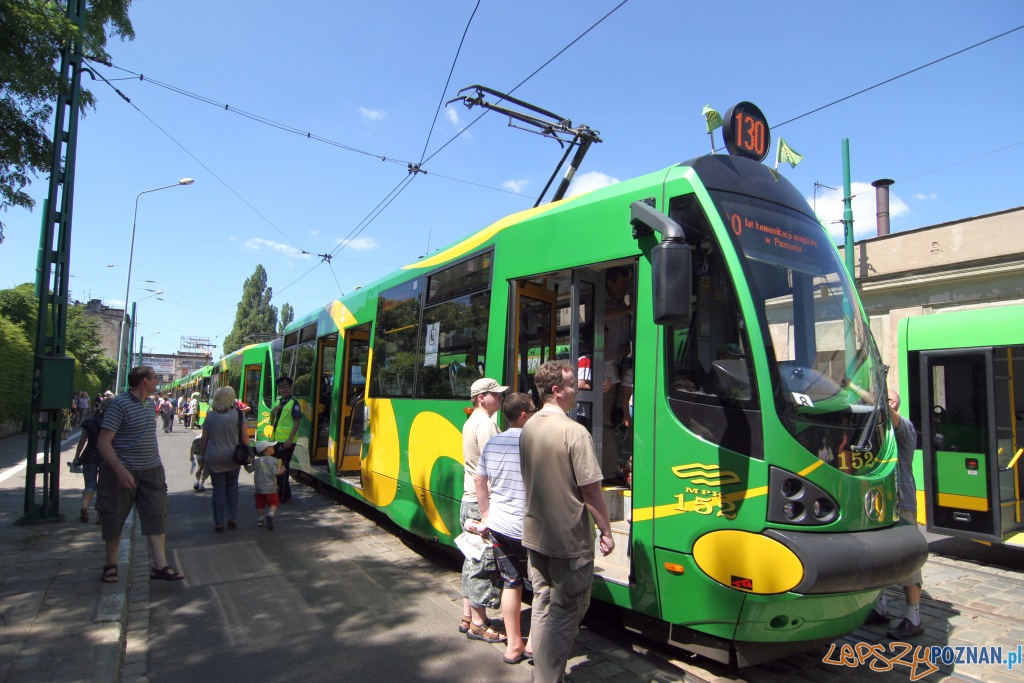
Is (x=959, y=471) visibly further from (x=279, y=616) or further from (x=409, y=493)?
(x=279, y=616)

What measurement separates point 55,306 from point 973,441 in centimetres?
1114

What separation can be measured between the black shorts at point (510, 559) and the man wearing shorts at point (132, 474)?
3270mm

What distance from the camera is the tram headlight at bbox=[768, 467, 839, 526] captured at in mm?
3430

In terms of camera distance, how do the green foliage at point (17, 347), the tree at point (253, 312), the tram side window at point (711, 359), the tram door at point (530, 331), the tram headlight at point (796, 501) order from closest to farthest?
the tram headlight at point (796, 501) < the tram side window at point (711, 359) < the tram door at point (530, 331) < the green foliage at point (17, 347) < the tree at point (253, 312)

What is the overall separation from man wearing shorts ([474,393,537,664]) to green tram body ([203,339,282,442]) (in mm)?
7594

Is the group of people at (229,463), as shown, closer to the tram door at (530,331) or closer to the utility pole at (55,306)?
the utility pole at (55,306)

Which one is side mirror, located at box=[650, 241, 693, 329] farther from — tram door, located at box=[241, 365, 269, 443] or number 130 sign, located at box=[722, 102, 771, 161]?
tram door, located at box=[241, 365, 269, 443]

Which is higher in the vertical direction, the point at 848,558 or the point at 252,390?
the point at 252,390

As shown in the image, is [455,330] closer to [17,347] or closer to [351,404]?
[351,404]

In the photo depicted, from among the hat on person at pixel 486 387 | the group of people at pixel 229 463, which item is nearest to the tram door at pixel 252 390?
the group of people at pixel 229 463

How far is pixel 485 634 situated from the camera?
454 centimetres

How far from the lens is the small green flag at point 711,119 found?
4.72m

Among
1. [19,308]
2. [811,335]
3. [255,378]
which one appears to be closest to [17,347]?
[19,308]

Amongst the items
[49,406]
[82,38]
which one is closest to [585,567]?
[49,406]
